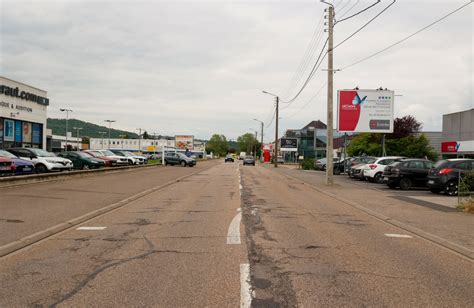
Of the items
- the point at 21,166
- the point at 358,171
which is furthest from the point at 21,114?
the point at 358,171

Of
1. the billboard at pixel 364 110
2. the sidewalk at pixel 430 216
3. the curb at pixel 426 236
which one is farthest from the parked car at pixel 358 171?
the curb at pixel 426 236

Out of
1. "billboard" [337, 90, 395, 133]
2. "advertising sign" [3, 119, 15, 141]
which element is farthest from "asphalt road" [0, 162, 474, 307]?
"advertising sign" [3, 119, 15, 141]

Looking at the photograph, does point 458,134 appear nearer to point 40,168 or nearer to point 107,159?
point 107,159

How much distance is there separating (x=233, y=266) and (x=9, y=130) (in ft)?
119

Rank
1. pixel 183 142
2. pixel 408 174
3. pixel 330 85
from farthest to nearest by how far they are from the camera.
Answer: pixel 183 142 → pixel 330 85 → pixel 408 174

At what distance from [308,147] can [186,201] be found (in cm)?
8546

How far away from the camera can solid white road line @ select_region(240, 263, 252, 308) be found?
14.9ft

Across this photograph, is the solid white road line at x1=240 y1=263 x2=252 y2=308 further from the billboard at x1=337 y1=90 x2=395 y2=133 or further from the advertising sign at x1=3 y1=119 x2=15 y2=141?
the advertising sign at x1=3 y1=119 x2=15 y2=141

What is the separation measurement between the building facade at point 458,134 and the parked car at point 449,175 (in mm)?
23801

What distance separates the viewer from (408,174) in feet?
68.4

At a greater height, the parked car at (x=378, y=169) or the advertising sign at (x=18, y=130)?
the advertising sign at (x=18, y=130)

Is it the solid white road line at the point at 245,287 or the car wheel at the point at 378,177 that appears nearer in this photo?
Answer: the solid white road line at the point at 245,287

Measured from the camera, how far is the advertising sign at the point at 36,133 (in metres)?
41.0

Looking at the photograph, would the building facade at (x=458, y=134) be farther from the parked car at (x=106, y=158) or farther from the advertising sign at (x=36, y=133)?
the advertising sign at (x=36, y=133)
